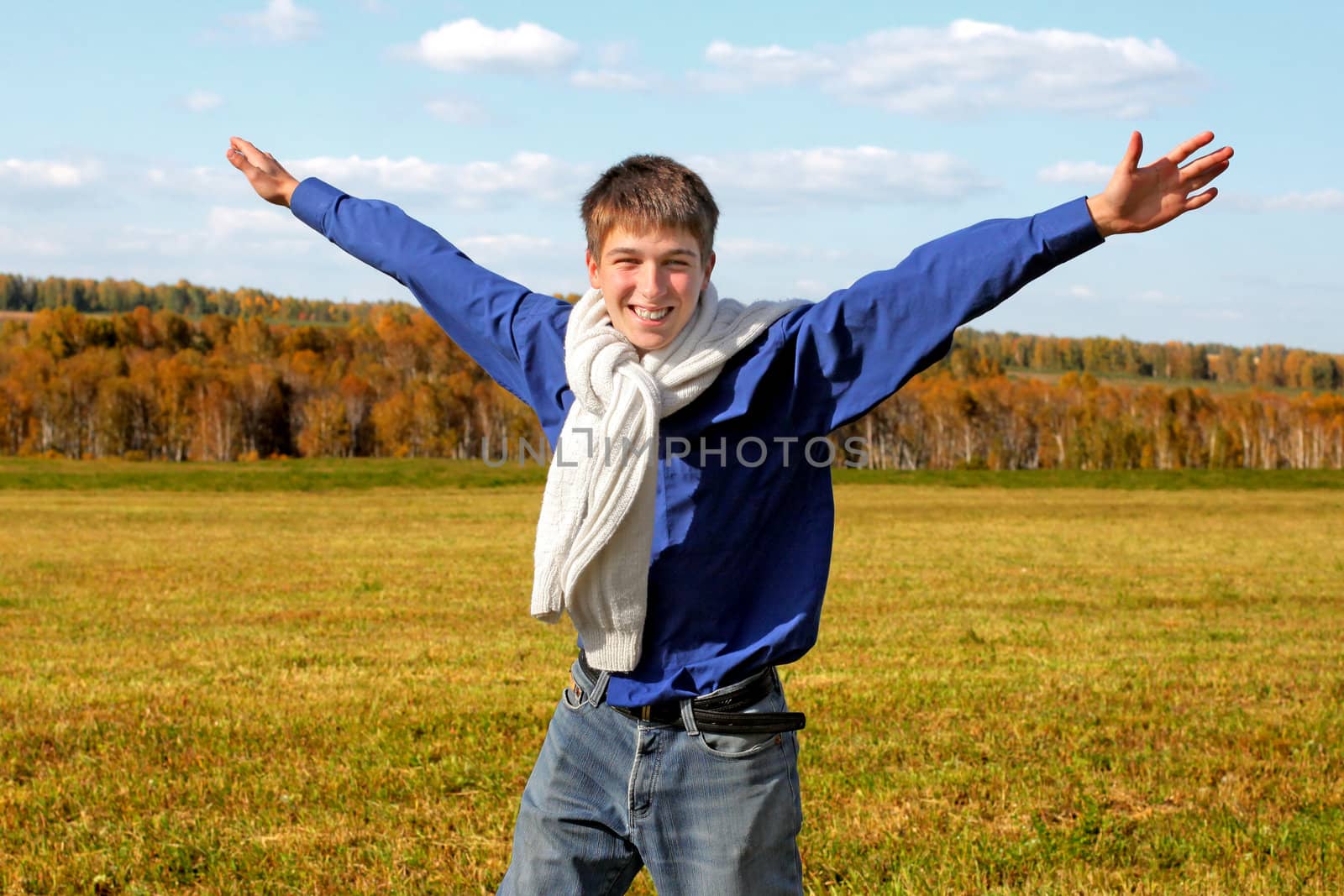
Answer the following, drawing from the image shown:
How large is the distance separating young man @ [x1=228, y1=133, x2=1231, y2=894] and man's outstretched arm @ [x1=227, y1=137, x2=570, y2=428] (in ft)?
0.58

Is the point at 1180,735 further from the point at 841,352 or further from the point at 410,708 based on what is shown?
the point at 841,352

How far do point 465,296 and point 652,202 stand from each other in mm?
673

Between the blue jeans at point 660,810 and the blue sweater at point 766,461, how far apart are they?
0.11 meters

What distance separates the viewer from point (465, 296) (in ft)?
10.9

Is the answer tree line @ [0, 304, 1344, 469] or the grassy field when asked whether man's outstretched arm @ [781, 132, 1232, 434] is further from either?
tree line @ [0, 304, 1344, 469]

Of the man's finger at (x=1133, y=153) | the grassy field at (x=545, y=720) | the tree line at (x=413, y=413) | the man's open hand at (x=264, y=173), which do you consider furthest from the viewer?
the tree line at (x=413, y=413)

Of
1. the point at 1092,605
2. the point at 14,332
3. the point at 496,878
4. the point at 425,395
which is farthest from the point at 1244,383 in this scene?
the point at 496,878

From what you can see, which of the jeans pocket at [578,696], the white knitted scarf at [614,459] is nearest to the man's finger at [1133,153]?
the white knitted scarf at [614,459]

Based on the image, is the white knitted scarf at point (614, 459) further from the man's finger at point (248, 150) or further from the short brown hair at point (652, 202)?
the man's finger at point (248, 150)

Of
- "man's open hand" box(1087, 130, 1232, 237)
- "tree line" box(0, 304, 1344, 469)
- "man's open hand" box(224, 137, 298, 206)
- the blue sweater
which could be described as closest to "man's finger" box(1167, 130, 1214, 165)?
"man's open hand" box(1087, 130, 1232, 237)

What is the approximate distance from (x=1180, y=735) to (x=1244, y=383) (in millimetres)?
181716

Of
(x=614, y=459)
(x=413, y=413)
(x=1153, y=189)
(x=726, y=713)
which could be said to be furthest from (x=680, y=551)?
(x=413, y=413)

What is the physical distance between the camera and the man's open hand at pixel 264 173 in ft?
12.4

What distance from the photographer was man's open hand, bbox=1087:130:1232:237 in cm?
249
